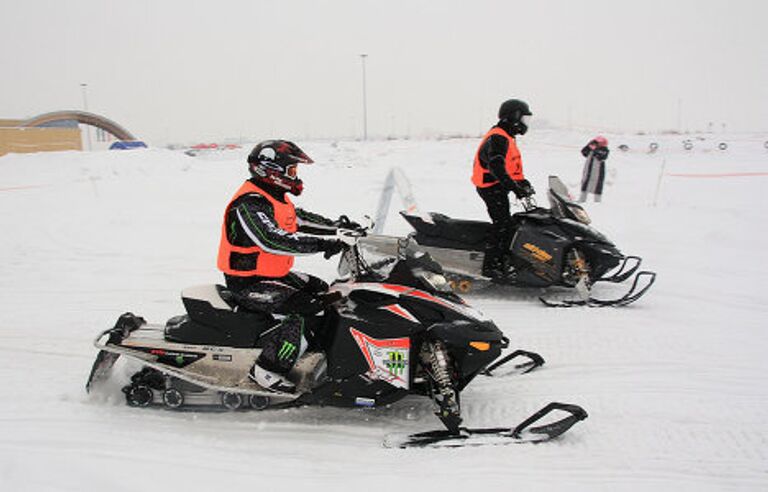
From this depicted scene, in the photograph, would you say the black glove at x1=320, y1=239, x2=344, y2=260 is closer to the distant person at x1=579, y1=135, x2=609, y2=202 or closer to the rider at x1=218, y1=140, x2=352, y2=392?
the rider at x1=218, y1=140, x2=352, y2=392

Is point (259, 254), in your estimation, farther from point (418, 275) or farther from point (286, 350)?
point (418, 275)

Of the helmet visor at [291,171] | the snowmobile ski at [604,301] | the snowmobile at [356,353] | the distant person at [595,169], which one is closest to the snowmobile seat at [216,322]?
the snowmobile at [356,353]

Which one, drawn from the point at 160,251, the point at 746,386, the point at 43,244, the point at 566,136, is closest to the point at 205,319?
the point at 746,386

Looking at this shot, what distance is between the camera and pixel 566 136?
29859mm

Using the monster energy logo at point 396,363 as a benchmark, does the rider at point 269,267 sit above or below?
above

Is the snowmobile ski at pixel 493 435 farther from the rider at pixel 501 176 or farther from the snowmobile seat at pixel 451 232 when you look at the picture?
the snowmobile seat at pixel 451 232

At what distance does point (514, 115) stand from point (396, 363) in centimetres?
380

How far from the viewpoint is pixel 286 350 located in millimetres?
3605

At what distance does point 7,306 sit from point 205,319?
3.42 metres

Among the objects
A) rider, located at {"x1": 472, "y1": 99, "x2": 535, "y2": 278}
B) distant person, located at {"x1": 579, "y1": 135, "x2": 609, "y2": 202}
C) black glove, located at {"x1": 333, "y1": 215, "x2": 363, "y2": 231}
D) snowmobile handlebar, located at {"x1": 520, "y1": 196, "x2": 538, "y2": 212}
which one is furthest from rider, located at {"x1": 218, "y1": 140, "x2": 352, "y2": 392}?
distant person, located at {"x1": 579, "y1": 135, "x2": 609, "y2": 202}

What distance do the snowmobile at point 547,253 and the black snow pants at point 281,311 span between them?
3.16m

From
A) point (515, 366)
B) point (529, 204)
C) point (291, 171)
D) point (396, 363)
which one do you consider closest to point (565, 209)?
point (529, 204)

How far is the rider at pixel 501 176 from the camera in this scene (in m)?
6.29

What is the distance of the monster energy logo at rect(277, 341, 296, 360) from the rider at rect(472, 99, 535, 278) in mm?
3436
